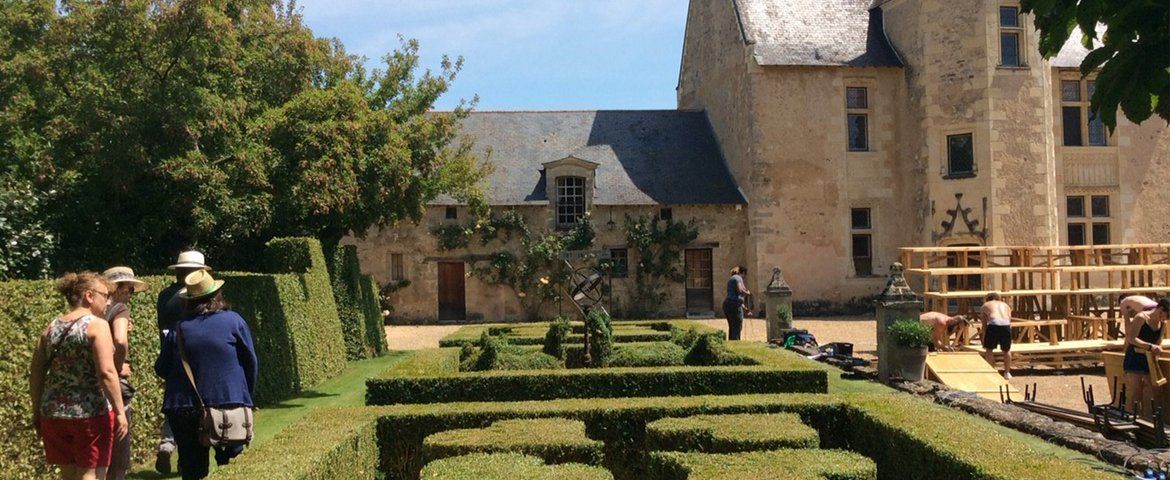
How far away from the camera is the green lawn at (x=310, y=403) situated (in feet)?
28.1

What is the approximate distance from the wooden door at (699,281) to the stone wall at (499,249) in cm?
27

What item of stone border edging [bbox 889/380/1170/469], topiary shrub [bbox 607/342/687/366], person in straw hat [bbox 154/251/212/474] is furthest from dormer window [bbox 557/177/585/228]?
person in straw hat [bbox 154/251/212/474]

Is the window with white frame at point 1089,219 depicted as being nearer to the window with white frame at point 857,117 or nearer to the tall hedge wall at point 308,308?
the window with white frame at point 857,117

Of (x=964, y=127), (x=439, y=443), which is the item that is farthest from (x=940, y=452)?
(x=964, y=127)

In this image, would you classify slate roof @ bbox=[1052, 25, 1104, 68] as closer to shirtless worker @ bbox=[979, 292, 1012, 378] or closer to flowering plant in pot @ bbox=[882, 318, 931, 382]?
shirtless worker @ bbox=[979, 292, 1012, 378]

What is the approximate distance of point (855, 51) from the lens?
27.9 metres

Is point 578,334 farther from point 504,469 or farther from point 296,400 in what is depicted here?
point 504,469

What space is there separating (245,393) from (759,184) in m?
22.4

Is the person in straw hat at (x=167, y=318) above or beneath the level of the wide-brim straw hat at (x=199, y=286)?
beneath

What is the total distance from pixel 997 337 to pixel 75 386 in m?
12.7

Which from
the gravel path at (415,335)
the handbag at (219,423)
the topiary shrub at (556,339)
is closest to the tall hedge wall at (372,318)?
the gravel path at (415,335)

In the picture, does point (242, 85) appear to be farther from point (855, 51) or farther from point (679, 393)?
point (855, 51)

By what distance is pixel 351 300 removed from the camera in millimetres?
17359

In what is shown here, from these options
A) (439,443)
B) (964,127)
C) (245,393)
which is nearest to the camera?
(245,393)
